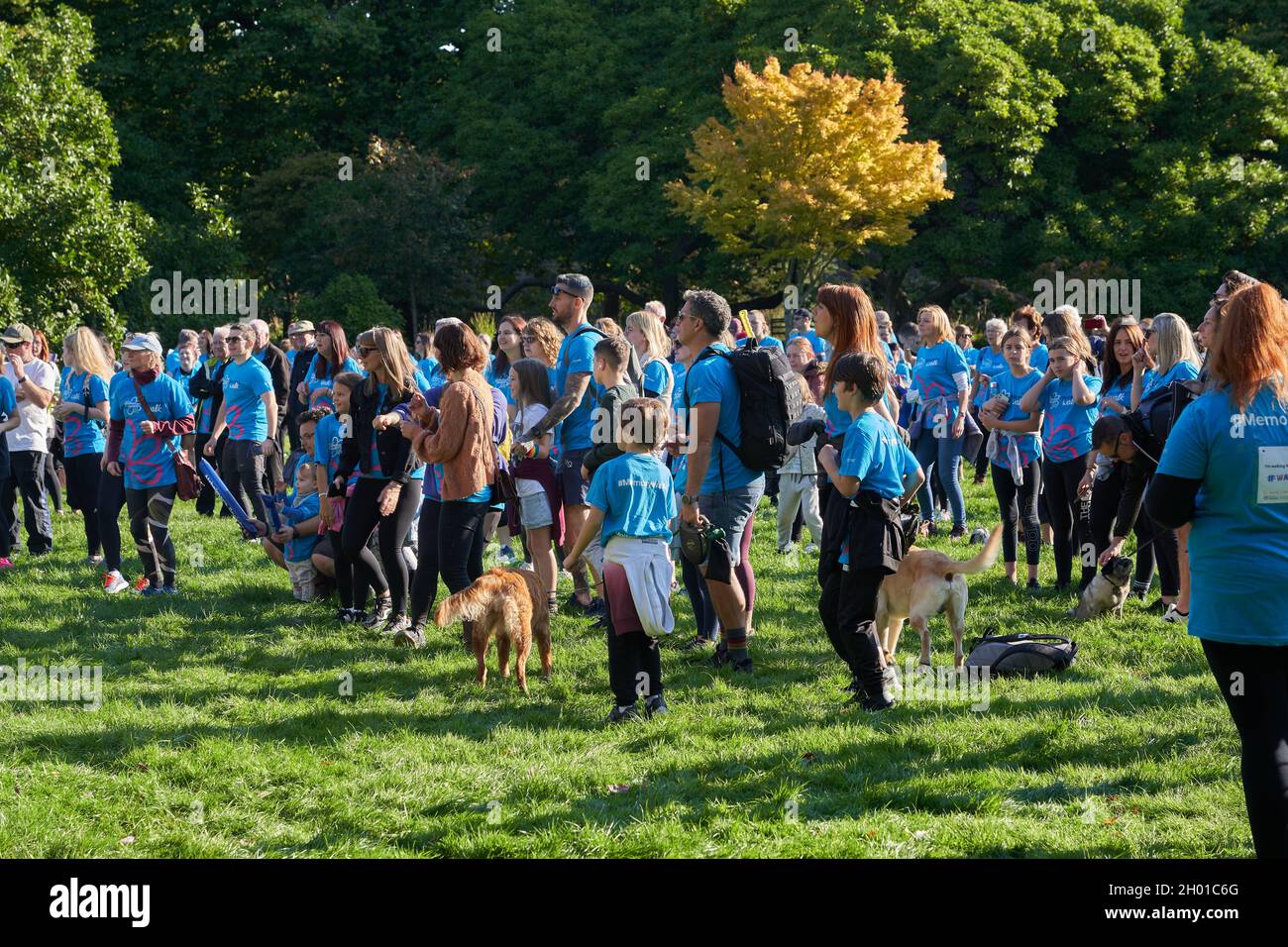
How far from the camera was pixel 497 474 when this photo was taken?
8.02 metres

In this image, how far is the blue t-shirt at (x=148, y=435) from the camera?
32.1 ft

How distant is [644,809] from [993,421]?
5072 millimetres

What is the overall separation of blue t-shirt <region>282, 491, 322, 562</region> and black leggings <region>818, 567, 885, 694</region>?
14.8 ft

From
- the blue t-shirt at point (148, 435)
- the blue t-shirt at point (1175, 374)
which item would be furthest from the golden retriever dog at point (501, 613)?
the blue t-shirt at point (1175, 374)

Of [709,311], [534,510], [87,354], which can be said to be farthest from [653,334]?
[87,354]

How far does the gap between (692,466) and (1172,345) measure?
3201mm

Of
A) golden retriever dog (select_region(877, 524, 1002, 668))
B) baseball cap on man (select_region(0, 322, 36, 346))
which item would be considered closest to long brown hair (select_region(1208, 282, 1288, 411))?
golden retriever dog (select_region(877, 524, 1002, 668))

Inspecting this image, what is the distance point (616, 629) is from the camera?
6.58 meters

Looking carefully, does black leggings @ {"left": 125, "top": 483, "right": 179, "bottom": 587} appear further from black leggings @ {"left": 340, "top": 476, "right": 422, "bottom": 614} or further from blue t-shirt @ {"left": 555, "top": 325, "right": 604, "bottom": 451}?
blue t-shirt @ {"left": 555, "top": 325, "right": 604, "bottom": 451}

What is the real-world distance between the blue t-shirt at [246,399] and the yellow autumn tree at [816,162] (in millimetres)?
20843

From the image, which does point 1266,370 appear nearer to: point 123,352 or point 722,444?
point 722,444

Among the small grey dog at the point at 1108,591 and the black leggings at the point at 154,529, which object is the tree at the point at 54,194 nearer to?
the black leggings at the point at 154,529
